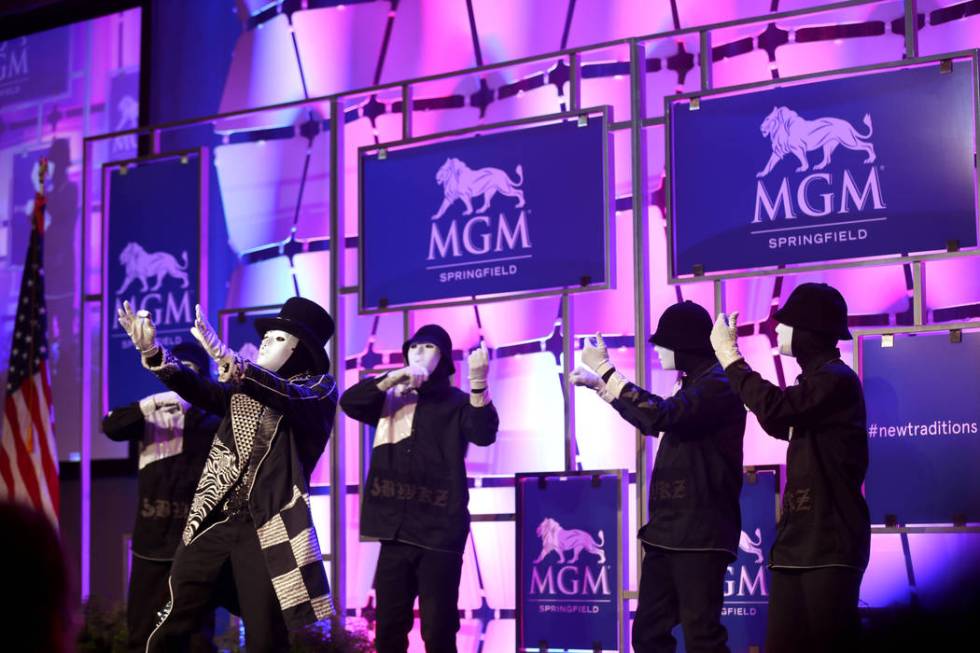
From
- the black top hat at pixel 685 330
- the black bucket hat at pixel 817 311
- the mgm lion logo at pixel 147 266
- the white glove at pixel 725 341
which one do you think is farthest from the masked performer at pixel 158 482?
the black bucket hat at pixel 817 311

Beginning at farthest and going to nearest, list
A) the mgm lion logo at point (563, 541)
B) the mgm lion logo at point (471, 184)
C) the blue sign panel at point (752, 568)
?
the mgm lion logo at point (471, 184), the mgm lion logo at point (563, 541), the blue sign panel at point (752, 568)

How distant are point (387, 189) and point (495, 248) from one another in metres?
0.74

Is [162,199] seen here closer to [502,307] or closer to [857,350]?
[502,307]

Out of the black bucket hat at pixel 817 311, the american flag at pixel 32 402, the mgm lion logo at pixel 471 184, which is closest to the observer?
the black bucket hat at pixel 817 311

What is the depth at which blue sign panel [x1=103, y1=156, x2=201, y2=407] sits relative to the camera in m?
7.12

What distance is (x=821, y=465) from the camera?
4074 mm

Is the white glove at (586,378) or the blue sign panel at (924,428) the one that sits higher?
the white glove at (586,378)

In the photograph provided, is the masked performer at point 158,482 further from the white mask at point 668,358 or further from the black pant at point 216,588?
the white mask at point 668,358

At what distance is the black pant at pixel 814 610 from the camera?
12.6 feet

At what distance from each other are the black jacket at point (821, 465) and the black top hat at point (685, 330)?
749 millimetres

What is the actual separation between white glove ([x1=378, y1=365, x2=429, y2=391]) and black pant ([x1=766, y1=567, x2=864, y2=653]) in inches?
75.9

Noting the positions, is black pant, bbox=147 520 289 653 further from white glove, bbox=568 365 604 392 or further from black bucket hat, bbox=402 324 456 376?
white glove, bbox=568 365 604 392

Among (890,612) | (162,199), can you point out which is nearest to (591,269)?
(162,199)

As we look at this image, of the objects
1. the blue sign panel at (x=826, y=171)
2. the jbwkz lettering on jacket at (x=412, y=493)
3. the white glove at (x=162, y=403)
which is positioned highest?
the blue sign panel at (x=826, y=171)
